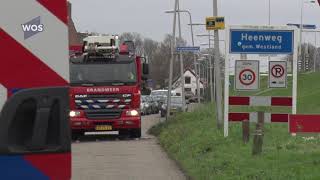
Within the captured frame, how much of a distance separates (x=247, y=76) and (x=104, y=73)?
7416mm

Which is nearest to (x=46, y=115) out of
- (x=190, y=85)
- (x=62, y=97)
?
(x=62, y=97)

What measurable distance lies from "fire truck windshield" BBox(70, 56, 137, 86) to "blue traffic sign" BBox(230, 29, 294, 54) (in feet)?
21.5

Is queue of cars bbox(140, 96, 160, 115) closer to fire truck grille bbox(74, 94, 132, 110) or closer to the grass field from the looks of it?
fire truck grille bbox(74, 94, 132, 110)

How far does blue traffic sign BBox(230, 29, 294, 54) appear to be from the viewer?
1584 cm

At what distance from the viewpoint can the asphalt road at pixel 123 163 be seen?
39.9ft

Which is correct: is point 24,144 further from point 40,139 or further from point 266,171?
point 266,171

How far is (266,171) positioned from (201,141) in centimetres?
646

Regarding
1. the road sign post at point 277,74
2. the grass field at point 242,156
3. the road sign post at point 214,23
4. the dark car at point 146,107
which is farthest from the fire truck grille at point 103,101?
the dark car at point 146,107

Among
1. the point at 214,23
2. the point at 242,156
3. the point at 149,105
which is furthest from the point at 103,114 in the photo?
the point at 149,105

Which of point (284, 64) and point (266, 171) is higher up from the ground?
point (284, 64)

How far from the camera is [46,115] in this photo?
312 centimetres

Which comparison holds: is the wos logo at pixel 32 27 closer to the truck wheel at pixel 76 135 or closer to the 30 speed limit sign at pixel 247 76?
the 30 speed limit sign at pixel 247 76

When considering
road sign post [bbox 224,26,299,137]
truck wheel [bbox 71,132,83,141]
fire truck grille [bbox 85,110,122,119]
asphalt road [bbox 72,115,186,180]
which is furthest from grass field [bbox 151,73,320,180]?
truck wheel [bbox 71,132,83,141]

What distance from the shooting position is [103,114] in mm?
22453
